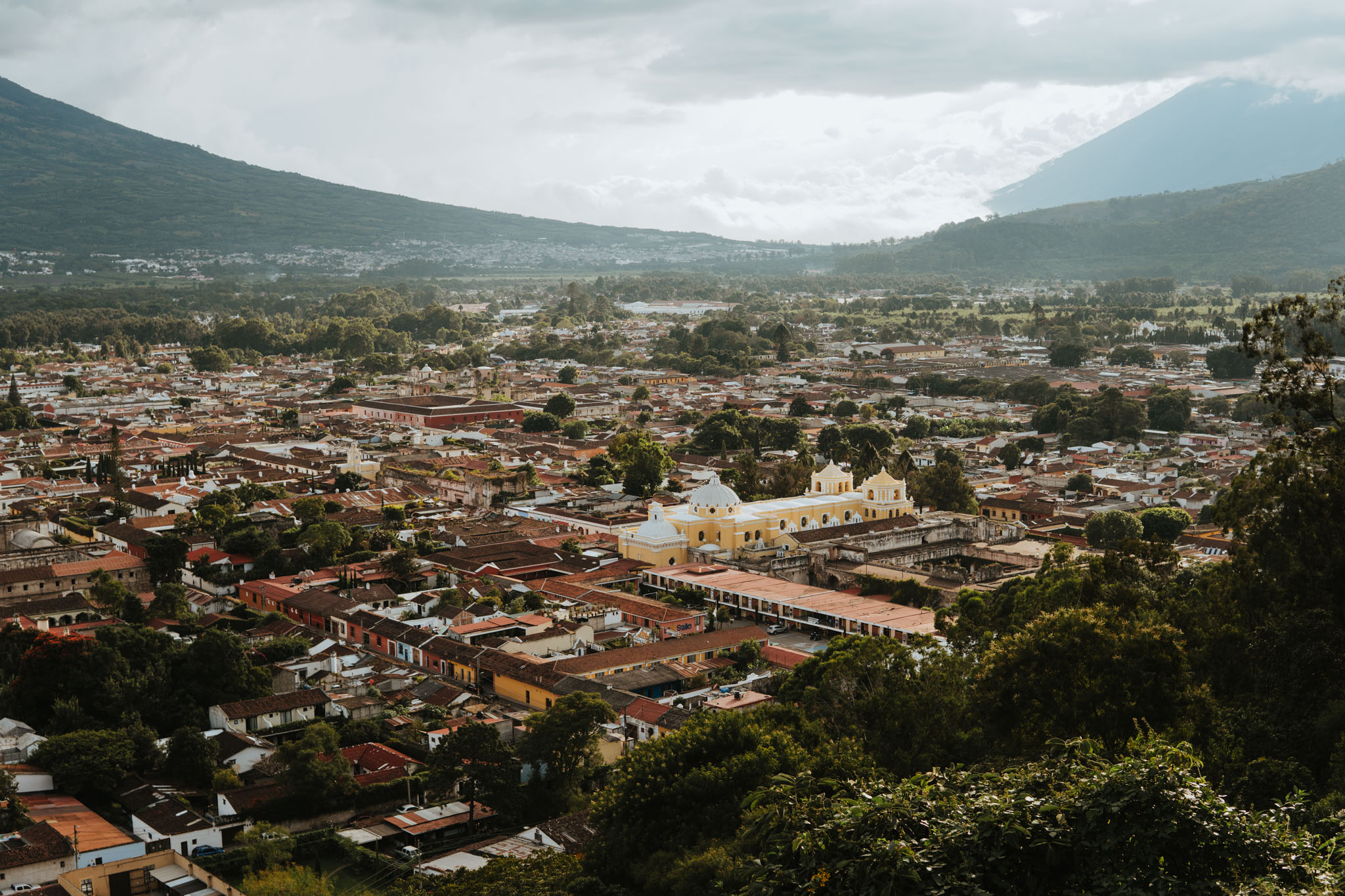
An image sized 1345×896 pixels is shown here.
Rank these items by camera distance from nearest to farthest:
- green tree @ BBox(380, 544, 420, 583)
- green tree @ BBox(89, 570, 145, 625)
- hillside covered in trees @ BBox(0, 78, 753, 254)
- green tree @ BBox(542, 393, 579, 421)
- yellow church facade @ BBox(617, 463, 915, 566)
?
1. green tree @ BBox(89, 570, 145, 625)
2. green tree @ BBox(380, 544, 420, 583)
3. yellow church facade @ BBox(617, 463, 915, 566)
4. green tree @ BBox(542, 393, 579, 421)
5. hillside covered in trees @ BBox(0, 78, 753, 254)

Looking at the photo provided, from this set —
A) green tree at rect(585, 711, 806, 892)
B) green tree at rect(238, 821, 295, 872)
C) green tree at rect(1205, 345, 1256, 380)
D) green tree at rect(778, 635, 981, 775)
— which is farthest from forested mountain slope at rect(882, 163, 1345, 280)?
green tree at rect(238, 821, 295, 872)

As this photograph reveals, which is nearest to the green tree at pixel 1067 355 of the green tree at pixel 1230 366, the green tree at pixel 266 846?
the green tree at pixel 1230 366

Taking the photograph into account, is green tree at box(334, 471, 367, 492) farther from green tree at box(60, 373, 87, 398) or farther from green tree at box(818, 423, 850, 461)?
green tree at box(60, 373, 87, 398)

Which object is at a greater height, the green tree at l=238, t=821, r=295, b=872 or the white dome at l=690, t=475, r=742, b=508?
the white dome at l=690, t=475, r=742, b=508

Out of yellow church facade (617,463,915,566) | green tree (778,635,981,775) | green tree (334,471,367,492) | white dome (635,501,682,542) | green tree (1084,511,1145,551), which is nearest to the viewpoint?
green tree (778,635,981,775)

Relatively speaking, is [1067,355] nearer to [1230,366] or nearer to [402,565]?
[1230,366]

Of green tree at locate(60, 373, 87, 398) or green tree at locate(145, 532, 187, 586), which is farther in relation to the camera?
green tree at locate(60, 373, 87, 398)

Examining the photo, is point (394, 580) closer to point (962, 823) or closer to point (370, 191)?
point (962, 823)

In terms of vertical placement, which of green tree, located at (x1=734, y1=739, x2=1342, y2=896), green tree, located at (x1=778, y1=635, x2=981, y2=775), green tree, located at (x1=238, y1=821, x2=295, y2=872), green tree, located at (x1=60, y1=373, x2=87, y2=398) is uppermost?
green tree, located at (x1=734, y1=739, x2=1342, y2=896)
